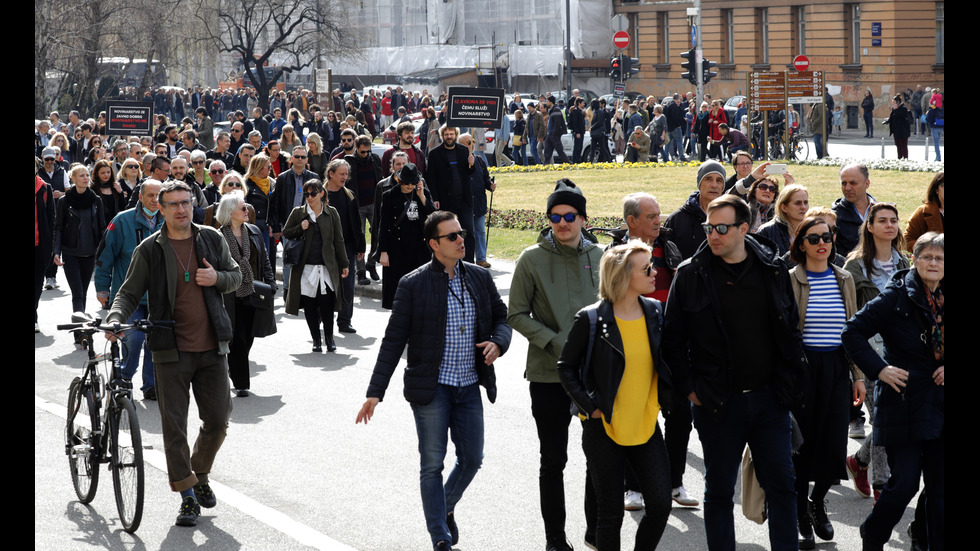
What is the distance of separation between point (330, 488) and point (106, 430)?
1.37m

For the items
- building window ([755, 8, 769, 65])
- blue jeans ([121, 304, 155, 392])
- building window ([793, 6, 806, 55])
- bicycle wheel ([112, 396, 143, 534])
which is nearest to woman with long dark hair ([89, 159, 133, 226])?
blue jeans ([121, 304, 155, 392])

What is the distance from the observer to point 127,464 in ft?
23.1

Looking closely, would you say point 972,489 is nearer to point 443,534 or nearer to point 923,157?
point 443,534

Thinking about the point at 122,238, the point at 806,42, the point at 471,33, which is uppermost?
the point at 471,33

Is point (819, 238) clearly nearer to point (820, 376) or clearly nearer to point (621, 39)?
point (820, 376)

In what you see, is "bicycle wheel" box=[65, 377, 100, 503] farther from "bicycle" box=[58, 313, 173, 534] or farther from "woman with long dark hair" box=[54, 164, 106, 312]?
"woman with long dark hair" box=[54, 164, 106, 312]

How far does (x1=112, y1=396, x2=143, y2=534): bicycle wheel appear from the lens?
6914mm

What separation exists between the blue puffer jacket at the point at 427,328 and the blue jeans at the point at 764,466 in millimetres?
1206

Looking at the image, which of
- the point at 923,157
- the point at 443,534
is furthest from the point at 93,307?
the point at 923,157

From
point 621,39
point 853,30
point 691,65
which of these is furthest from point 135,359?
point 621,39

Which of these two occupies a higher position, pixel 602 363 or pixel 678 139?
pixel 678 139

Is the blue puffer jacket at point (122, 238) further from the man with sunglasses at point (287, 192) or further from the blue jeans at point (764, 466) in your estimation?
the blue jeans at point (764, 466)

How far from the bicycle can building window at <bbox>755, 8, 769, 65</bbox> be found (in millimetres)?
52870

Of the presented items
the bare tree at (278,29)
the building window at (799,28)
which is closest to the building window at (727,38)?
the building window at (799,28)
